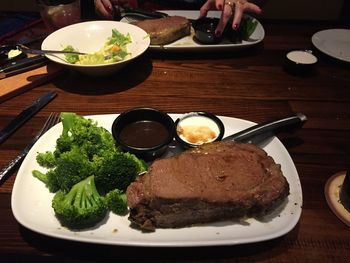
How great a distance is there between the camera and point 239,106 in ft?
7.55

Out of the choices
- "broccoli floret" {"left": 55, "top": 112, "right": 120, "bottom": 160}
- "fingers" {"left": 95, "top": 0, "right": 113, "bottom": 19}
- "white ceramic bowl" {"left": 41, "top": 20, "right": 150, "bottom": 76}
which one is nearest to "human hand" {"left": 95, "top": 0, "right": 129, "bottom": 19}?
"fingers" {"left": 95, "top": 0, "right": 113, "bottom": 19}

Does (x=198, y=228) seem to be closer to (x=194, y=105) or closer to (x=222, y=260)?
(x=222, y=260)

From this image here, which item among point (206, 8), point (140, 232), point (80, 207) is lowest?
point (140, 232)

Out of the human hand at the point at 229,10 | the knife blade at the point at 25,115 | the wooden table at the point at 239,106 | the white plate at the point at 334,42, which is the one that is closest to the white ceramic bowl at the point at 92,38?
the wooden table at the point at 239,106

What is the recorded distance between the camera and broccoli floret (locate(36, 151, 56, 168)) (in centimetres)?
173

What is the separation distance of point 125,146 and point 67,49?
47.9 inches

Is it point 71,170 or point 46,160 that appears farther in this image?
point 46,160

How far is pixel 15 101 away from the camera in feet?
7.58

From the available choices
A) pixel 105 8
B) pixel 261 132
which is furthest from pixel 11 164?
pixel 105 8

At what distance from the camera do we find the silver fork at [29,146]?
5.74 ft

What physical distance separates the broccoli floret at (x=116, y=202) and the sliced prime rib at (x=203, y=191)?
2.1 inches

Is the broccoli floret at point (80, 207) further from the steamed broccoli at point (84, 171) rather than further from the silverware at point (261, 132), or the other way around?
the silverware at point (261, 132)

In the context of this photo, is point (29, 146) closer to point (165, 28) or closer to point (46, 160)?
point (46, 160)

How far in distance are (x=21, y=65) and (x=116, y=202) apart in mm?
1512
